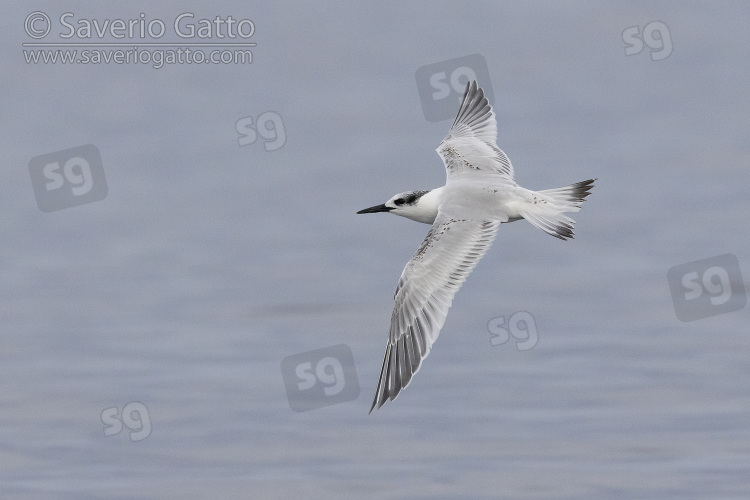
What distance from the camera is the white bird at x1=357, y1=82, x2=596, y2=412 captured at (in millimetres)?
12008

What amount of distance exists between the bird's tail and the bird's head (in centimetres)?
142

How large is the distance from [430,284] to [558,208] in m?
1.53

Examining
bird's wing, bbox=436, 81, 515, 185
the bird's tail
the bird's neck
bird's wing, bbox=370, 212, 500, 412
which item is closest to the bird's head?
the bird's neck

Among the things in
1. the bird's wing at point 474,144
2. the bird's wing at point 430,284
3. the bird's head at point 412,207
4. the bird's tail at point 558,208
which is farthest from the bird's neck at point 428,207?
the bird's tail at point 558,208

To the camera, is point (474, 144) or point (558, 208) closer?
point (558, 208)

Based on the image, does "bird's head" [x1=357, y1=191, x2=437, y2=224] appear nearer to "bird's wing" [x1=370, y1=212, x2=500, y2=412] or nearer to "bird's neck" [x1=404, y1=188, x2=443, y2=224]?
"bird's neck" [x1=404, y1=188, x2=443, y2=224]

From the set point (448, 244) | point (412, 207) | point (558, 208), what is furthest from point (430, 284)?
point (412, 207)

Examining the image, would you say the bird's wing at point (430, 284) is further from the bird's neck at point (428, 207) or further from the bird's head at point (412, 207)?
the bird's head at point (412, 207)

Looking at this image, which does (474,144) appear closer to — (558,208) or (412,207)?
(412,207)

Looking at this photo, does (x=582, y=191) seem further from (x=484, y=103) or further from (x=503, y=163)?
(x=484, y=103)

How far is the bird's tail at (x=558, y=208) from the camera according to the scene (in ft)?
39.6

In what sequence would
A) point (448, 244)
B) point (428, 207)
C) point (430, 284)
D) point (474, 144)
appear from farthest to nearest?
point (474, 144) → point (428, 207) → point (448, 244) → point (430, 284)

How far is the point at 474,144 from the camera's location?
599 inches

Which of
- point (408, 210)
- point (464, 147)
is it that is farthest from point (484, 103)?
point (408, 210)
